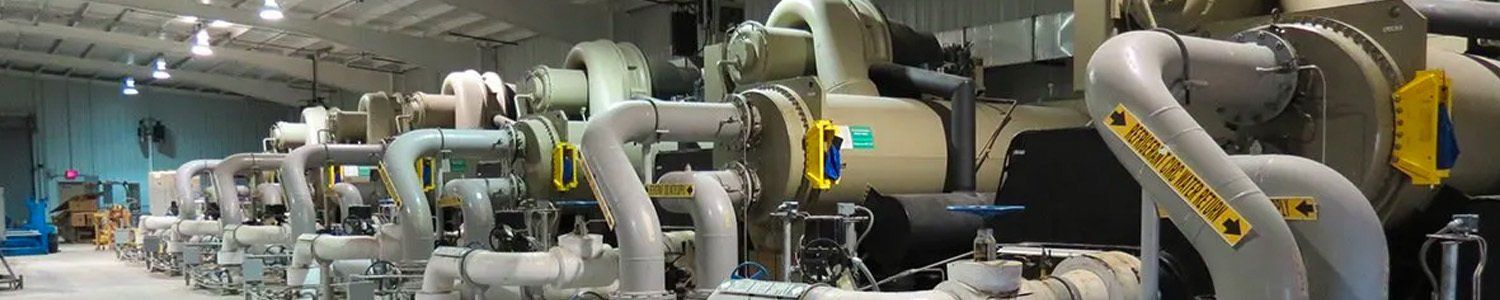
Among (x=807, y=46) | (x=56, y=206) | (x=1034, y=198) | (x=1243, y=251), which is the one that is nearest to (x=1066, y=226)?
(x=1034, y=198)

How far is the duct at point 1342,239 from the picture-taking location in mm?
2330

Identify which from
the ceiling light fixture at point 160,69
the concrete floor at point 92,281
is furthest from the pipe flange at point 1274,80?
the ceiling light fixture at point 160,69

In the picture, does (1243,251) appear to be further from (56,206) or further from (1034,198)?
(56,206)

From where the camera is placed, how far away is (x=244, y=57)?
15.3 meters

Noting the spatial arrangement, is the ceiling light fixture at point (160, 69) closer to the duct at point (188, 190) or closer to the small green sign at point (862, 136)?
the duct at point (188, 190)

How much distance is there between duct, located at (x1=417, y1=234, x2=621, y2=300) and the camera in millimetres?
4715

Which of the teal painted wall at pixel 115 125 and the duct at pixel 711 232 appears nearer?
the duct at pixel 711 232

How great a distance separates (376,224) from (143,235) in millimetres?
6638

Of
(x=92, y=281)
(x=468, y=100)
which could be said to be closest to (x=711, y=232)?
(x=468, y=100)

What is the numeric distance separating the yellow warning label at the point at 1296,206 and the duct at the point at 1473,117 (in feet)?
2.93

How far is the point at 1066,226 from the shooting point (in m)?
3.60

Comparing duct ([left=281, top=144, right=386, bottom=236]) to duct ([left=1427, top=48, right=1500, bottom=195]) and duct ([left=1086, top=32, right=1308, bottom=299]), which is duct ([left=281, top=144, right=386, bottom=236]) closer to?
duct ([left=1086, top=32, right=1308, bottom=299])

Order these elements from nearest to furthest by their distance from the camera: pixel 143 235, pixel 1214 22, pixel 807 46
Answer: pixel 1214 22
pixel 807 46
pixel 143 235

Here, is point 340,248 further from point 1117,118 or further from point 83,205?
point 83,205
